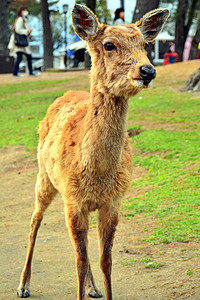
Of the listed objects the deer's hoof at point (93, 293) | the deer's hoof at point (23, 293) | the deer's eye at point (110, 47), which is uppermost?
the deer's eye at point (110, 47)

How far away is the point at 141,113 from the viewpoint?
12.4 m

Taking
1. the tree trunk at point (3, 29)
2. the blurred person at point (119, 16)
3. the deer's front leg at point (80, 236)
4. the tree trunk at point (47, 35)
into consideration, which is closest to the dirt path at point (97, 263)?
the deer's front leg at point (80, 236)

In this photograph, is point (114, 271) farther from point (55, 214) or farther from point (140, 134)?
point (140, 134)

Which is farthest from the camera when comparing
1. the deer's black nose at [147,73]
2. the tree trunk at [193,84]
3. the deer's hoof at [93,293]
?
the tree trunk at [193,84]

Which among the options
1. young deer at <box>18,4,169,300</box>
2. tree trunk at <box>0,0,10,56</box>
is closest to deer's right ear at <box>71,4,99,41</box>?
young deer at <box>18,4,169,300</box>

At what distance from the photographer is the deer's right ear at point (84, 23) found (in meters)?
4.75

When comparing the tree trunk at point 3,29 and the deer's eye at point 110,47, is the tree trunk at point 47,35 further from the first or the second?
the deer's eye at point 110,47

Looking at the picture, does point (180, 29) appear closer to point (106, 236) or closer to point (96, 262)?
point (96, 262)

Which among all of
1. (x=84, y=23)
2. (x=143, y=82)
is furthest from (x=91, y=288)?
(x=84, y=23)

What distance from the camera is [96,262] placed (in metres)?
6.18

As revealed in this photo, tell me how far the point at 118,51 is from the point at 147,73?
498 mm

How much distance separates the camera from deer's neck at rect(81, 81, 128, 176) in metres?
4.57

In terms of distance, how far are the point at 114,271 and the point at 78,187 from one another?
4.83 ft

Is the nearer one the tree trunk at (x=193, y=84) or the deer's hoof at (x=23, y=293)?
the deer's hoof at (x=23, y=293)
